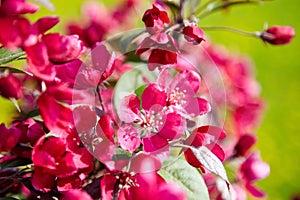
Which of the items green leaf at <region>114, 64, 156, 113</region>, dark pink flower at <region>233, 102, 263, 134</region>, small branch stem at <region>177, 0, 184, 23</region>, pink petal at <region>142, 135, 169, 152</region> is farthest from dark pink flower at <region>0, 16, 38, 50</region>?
dark pink flower at <region>233, 102, 263, 134</region>

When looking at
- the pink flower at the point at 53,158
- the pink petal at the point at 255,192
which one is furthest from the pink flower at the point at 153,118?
the pink petal at the point at 255,192

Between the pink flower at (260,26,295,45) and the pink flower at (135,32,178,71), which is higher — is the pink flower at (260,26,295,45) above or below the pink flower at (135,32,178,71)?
below

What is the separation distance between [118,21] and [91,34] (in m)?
0.34

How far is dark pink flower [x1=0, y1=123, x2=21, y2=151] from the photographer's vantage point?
811 millimetres

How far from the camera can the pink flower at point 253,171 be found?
1.07 meters

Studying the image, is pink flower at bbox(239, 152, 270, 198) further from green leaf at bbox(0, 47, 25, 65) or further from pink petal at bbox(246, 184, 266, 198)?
green leaf at bbox(0, 47, 25, 65)

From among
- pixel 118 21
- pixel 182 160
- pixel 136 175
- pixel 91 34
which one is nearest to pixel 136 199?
pixel 136 175

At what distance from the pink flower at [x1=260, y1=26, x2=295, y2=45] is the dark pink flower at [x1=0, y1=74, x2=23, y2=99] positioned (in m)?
0.56

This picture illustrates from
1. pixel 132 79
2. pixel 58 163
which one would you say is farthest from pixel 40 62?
pixel 132 79

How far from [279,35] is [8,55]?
571 mm

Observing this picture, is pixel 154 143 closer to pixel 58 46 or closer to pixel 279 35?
pixel 58 46

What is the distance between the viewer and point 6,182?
865 millimetres

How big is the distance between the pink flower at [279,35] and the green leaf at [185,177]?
1.32 ft

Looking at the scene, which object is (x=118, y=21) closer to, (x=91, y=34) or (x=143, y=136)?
(x=91, y=34)
